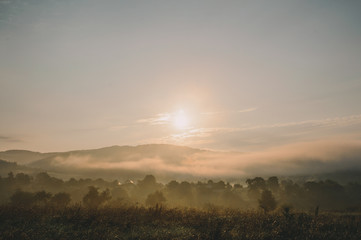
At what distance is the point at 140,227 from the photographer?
9.02m

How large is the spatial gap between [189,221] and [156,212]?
88.1 inches

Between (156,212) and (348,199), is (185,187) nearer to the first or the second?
(348,199)

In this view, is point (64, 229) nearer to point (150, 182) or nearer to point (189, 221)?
point (189, 221)

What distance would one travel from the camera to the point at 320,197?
402 feet

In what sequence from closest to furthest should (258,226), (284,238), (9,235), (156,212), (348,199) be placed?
(9,235)
(284,238)
(258,226)
(156,212)
(348,199)

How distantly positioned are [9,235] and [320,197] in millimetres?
145422

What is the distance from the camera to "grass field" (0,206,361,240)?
785 cm

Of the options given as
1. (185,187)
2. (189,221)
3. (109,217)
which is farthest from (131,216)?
(185,187)

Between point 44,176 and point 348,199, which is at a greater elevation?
point 44,176

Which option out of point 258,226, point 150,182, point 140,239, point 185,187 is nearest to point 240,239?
point 258,226

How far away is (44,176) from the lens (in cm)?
13512

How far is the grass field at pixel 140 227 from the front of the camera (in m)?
7.85

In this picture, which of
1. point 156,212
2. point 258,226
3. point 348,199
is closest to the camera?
point 258,226

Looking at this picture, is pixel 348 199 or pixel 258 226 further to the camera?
pixel 348 199
